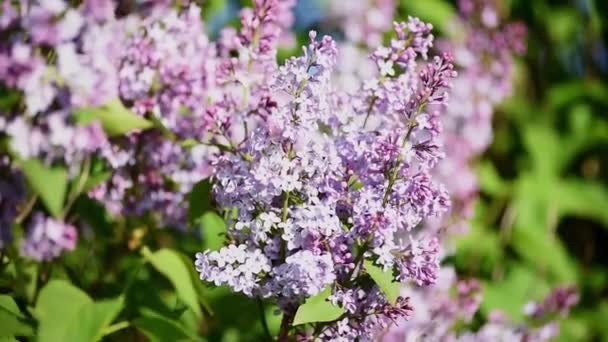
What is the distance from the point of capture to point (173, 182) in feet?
5.04

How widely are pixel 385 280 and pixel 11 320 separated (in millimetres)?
459

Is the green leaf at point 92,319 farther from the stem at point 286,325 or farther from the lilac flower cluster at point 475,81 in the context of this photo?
the lilac flower cluster at point 475,81

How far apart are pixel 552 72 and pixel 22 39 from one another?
2.10 metres

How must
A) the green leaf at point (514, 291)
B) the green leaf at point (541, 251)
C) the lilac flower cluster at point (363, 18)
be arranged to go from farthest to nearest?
1. the green leaf at point (541, 251)
2. the green leaf at point (514, 291)
3. the lilac flower cluster at point (363, 18)

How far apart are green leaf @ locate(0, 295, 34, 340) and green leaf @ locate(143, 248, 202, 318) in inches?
7.4

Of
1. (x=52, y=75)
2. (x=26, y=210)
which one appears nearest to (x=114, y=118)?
(x=52, y=75)

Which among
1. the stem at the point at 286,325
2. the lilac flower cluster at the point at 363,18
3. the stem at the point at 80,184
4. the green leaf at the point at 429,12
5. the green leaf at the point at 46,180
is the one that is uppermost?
the green leaf at the point at 429,12

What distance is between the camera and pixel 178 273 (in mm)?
1304

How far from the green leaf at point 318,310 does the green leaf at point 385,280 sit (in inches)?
2.2

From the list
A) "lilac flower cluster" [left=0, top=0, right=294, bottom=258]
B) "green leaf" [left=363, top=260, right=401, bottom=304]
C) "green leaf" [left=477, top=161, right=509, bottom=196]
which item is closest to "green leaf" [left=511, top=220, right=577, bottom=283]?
"green leaf" [left=477, top=161, right=509, bottom=196]

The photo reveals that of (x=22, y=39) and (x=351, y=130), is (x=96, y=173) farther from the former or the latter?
(x=351, y=130)

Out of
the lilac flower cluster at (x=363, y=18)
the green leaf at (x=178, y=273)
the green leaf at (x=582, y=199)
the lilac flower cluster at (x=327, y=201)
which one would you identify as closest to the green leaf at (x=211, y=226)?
the green leaf at (x=178, y=273)

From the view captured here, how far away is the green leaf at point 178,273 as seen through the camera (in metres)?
1.28

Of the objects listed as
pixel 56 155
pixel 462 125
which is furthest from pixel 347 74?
pixel 462 125
